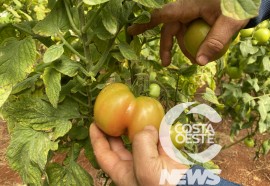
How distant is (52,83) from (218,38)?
1.37ft

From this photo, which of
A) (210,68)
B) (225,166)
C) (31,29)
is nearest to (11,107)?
(31,29)

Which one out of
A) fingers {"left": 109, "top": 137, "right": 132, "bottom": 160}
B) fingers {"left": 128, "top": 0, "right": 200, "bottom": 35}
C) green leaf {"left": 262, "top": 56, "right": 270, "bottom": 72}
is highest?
fingers {"left": 128, "top": 0, "right": 200, "bottom": 35}

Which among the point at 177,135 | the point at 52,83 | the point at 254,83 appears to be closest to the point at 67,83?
the point at 52,83

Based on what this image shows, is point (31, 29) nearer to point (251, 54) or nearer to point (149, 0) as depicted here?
point (149, 0)

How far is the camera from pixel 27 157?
0.85 meters

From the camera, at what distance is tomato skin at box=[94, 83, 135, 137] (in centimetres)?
88

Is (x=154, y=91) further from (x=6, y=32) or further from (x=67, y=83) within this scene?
(x=6, y=32)

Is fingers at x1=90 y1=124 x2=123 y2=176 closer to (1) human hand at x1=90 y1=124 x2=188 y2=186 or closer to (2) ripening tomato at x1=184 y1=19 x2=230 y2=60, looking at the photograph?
(1) human hand at x1=90 y1=124 x2=188 y2=186

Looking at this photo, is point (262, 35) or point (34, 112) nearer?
point (34, 112)

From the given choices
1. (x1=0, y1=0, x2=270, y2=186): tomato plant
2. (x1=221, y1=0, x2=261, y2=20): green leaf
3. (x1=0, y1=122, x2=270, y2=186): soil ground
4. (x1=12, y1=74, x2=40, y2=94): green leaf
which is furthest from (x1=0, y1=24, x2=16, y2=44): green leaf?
(x1=0, y1=122, x2=270, y2=186): soil ground

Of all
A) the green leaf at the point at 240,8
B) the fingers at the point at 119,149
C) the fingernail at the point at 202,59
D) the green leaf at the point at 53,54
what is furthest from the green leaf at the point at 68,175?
the green leaf at the point at 240,8

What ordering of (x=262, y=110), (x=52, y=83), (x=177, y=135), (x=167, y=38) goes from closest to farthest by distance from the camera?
1. (x=52, y=83)
2. (x=177, y=135)
3. (x=167, y=38)
4. (x=262, y=110)

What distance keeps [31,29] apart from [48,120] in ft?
0.76

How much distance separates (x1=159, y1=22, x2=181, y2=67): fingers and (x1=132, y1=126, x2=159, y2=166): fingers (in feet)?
1.20
